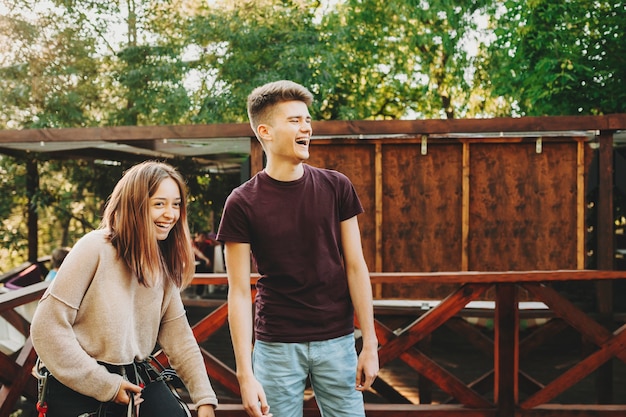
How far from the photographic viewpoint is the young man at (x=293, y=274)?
2.27 metres

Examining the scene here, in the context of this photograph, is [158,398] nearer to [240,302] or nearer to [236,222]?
[240,302]

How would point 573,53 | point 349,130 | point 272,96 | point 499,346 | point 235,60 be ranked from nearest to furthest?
1. point 272,96
2. point 499,346
3. point 349,130
4. point 573,53
5. point 235,60

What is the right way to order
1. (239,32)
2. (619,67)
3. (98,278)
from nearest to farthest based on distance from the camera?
(98,278), (619,67), (239,32)

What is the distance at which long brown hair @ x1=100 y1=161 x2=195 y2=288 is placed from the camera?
2.10 meters

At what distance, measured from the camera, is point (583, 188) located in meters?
6.91

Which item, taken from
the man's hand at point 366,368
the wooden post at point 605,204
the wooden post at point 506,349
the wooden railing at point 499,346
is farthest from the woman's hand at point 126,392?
the wooden post at point 605,204

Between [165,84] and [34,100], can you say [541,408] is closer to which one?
[165,84]

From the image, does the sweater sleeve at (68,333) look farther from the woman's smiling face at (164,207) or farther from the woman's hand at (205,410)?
the woman's hand at (205,410)

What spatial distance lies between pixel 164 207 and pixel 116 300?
13.0 inches

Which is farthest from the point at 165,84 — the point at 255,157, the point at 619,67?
the point at 619,67

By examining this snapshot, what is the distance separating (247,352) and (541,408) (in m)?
2.32

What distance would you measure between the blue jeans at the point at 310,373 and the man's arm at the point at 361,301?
5cm

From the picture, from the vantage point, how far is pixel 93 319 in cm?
205

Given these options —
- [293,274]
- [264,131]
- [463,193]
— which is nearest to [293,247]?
[293,274]
